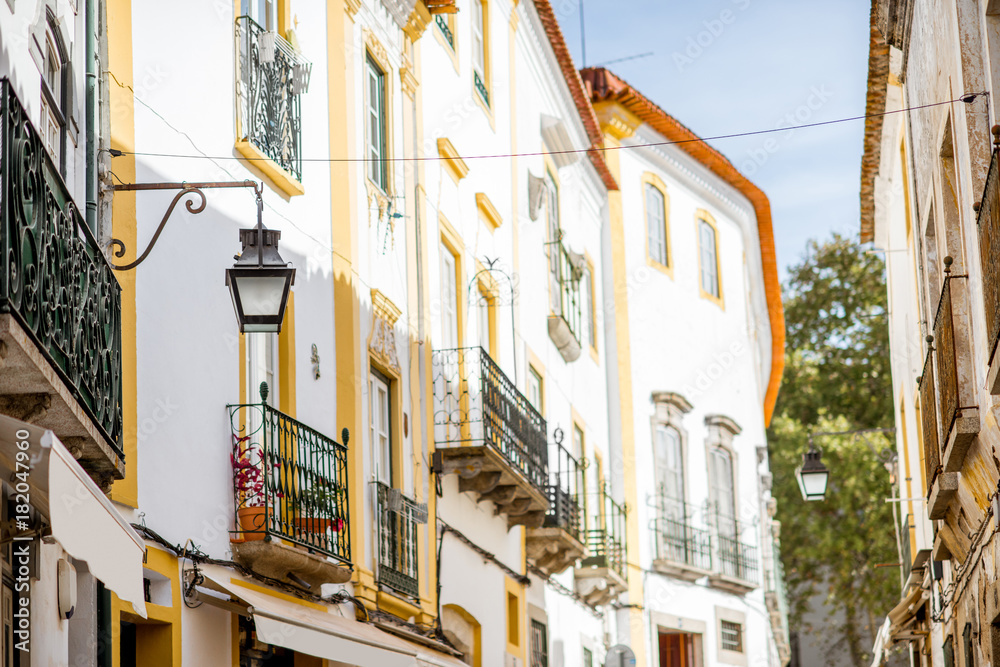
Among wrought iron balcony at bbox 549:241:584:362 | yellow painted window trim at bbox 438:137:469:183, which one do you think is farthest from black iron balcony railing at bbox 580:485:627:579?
yellow painted window trim at bbox 438:137:469:183

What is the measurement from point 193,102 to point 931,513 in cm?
685

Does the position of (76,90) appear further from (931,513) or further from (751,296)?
(751,296)

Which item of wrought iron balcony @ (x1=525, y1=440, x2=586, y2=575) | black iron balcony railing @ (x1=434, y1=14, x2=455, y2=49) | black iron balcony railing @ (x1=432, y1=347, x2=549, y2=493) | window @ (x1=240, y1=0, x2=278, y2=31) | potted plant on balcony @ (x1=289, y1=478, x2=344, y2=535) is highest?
black iron balcony railing @ (x1=434, y1=14, x2=455, y2=49)

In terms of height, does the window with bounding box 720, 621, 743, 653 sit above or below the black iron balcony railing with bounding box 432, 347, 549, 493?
below

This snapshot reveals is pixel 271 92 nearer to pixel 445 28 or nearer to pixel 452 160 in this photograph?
pixel 452 160

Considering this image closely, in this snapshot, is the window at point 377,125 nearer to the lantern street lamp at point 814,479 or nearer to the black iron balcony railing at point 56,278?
the black iron balcony railing at point 56,278

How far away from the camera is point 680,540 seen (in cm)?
2622

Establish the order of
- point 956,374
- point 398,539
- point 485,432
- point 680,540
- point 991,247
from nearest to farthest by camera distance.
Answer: point 991,247 → point 956,374 → point 398,539 → point 485,432 → point 680,540

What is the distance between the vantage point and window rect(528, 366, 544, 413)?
66.2 ft

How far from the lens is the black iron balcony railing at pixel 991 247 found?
26.0 ft

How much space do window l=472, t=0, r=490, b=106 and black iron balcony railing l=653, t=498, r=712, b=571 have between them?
9574mm

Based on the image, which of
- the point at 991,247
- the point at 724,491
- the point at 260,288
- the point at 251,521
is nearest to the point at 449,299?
the point at 251,521

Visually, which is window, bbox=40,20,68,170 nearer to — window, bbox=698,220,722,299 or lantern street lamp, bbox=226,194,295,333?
lantern street lamp, bbox=226,194,295,333

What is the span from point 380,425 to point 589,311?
11.6 meters
